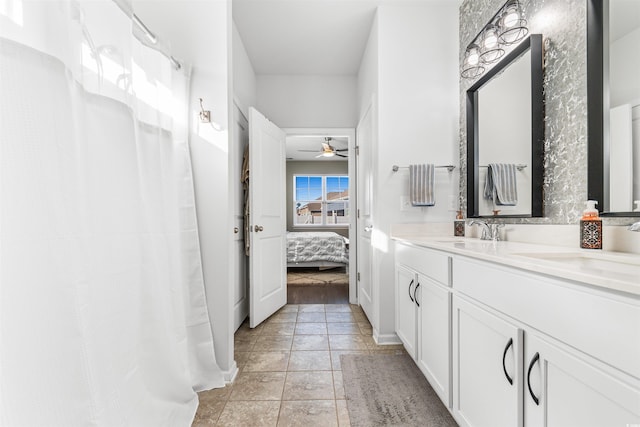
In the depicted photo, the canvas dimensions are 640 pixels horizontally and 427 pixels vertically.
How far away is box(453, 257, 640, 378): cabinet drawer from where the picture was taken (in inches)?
25.0

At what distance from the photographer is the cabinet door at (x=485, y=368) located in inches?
38.8

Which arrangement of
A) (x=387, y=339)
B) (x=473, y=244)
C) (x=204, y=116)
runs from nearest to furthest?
(x=473, y=244) → (x=204, y=116) → (x=387, y=339)

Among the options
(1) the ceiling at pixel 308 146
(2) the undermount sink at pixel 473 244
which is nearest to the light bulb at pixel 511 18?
(2) the undermount sink at pixel 473 244

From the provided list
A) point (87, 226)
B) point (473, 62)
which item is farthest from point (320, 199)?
point (87, 226)

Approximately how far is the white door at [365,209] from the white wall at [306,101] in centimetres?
39

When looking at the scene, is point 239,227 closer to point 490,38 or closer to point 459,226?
point 459,226

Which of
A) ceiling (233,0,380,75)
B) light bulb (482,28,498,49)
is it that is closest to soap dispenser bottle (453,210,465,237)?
light bulb (482,28,498,49)

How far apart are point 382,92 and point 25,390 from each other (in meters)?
2.52

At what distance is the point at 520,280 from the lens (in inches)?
37.6

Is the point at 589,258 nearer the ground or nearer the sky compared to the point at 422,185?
nearer the ground

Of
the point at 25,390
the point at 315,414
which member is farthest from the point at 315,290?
the point at 25,390

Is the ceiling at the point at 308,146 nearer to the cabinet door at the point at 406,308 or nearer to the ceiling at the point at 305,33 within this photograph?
the ceiling at the point at 305,33

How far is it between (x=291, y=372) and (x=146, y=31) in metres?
2.13

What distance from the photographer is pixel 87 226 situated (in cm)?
103
